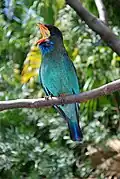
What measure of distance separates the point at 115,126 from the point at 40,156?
40 cm

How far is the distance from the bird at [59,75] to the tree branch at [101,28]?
0.39 metres

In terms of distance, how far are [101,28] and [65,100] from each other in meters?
0.65

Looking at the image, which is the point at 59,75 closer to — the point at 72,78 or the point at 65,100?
the point at 72,78

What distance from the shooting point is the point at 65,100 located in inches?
48.1

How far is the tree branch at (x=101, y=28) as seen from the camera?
5.86 ft

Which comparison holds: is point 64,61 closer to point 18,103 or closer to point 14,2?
point 18,103

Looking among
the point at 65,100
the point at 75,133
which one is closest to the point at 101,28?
the point at 75,133

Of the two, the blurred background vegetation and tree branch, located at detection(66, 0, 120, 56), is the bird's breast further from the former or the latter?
the blurred background vegetation

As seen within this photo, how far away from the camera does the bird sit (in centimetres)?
140

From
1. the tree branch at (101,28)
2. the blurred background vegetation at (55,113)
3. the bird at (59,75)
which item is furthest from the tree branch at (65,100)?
the blurred background vegetation at (55,113)

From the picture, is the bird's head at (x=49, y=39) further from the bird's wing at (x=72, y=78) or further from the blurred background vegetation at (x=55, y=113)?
the blurred background vegetation at (x=55, y=113)

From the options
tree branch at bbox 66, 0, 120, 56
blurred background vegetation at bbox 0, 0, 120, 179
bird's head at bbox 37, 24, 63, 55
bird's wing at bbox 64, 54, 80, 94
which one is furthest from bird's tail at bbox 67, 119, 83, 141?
blurred background vegetation at bbox 0, 0, 120, 179

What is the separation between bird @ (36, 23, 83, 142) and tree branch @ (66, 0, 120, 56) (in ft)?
1.29

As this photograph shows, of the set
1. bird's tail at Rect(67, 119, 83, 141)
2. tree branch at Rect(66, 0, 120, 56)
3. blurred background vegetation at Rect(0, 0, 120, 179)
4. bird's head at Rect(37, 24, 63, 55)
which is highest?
bird's head at Rect(37, 24, 63, 55)
